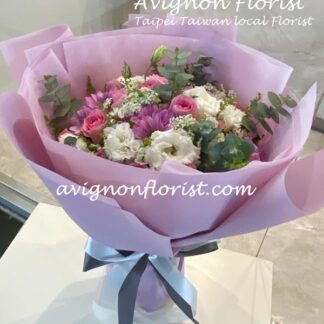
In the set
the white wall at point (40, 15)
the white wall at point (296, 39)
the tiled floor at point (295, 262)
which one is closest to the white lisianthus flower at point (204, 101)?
the tiled floor at point (295, 262)

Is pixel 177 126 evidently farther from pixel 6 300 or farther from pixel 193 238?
pixel 6 300

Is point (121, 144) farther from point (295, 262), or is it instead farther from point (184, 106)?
point (295, 262)

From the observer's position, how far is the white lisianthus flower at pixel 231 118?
45cm

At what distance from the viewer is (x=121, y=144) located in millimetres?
416

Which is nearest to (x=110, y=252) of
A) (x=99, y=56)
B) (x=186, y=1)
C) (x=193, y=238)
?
(x=193, y=238)

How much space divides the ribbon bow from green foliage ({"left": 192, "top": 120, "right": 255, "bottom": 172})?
0.49ft

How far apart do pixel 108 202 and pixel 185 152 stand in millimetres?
83

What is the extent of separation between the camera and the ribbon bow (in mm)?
531

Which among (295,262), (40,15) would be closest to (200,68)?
(295,262)

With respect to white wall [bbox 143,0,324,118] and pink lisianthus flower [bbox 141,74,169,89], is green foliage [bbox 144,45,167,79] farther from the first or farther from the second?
white wall [bbox 143,0,324,118]

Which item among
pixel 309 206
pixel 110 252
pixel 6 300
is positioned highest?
pixel 309 206

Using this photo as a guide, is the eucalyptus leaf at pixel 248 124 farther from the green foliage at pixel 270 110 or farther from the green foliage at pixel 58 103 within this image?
the green foliage at pixel 58 103

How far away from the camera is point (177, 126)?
0.42m

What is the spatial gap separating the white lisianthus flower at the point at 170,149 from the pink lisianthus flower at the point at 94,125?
0.06 meters
